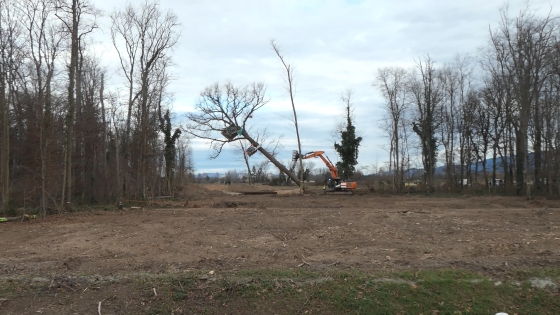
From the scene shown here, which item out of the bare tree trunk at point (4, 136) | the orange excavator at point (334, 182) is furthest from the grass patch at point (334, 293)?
the orange excavator at point (334, 182)

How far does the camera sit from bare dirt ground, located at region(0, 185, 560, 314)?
7.92 m

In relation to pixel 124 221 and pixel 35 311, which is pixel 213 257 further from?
pixel 124 221

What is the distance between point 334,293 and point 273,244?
4.12m

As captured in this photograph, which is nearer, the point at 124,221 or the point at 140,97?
the point at 124,221

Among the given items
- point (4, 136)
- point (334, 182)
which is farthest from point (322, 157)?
point (4, 136)

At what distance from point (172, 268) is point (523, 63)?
24.9m

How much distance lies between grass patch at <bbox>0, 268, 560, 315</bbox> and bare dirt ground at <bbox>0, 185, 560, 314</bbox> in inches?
22.3

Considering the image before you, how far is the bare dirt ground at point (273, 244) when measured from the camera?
7918 millimetres

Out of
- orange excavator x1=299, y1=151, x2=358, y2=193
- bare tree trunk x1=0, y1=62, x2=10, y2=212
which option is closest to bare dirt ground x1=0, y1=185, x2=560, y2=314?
bare tree trunk x1=0, y1=62, x2=10, y2=212

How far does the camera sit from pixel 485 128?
1387 inches

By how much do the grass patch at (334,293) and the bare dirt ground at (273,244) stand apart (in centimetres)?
57

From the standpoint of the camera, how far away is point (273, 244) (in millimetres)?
10477

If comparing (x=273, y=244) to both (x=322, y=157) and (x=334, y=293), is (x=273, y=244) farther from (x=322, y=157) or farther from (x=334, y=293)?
(x=322, y=157)

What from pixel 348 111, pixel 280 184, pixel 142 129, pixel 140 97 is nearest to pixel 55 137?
pixel 142 129
